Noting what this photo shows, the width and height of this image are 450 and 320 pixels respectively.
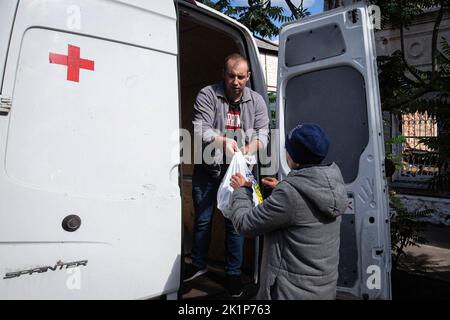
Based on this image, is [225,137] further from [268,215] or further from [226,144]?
[268,215]

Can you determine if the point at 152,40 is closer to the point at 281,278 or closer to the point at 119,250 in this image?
the point at 119,250

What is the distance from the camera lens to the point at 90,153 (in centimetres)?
193

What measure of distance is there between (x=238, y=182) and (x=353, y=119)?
1.06 meters

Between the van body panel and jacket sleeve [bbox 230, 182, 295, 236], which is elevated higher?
the van body panel

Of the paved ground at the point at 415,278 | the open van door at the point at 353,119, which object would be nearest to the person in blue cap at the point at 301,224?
the open van door at the point at 353,119

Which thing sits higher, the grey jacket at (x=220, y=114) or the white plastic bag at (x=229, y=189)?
the grey jacket at (x=220, y=114)

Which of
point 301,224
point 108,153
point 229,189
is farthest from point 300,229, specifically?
point 108,153

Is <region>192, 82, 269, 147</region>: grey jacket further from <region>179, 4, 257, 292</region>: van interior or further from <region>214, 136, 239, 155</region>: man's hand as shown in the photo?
<region>179, 4, 257, 292</region>: van interior

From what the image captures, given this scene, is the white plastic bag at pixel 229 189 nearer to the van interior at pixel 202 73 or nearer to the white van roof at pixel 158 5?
the white van roof at pixel 158 5

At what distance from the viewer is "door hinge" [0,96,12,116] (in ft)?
5.59

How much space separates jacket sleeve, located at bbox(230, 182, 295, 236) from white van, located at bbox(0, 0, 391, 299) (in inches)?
17.7

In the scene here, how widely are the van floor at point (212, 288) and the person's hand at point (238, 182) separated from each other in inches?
38.0

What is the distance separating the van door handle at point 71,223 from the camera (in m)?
1.85

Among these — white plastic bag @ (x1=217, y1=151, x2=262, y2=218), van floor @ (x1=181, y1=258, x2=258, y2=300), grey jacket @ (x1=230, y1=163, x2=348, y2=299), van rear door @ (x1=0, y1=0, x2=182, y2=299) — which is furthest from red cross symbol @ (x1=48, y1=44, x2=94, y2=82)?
van floor @ (x1=181, y1=258, x2=258, y2=300)
